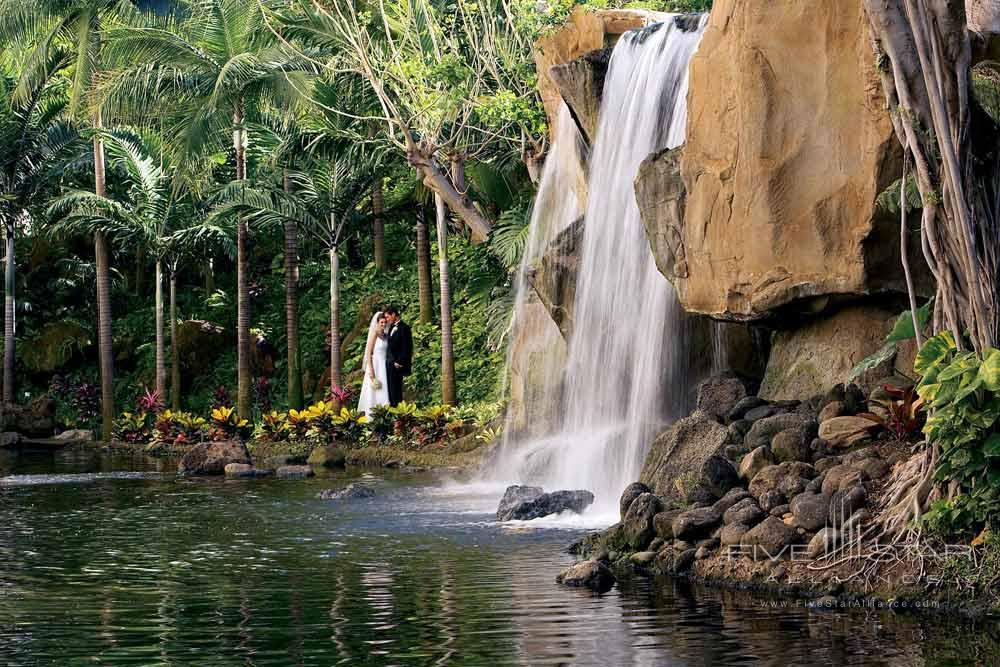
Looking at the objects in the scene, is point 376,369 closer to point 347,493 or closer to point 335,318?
point 335,318

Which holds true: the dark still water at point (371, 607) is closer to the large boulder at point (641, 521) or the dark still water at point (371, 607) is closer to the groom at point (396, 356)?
the large boulder at point (641, 521)

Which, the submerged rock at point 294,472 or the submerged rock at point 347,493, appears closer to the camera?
the submerged rock at point 347,493

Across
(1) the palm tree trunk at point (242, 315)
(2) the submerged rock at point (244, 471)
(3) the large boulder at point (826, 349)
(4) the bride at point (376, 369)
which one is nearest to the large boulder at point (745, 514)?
(3) the large boulder at point (826, 349)

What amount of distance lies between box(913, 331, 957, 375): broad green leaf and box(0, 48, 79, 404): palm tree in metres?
26.8

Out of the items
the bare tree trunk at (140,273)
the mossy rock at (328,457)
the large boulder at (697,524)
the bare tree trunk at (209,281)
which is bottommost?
the large boulder at (697,524)

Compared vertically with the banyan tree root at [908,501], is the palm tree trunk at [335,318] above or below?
above

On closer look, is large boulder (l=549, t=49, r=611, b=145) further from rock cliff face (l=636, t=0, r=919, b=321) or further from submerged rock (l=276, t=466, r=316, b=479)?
submerged rock (l=276, t=466, r=316, b=479)

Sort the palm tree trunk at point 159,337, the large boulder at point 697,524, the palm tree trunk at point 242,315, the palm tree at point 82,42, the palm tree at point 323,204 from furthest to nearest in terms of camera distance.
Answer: the palm tree trunk at point 159,337, the palm tree at point 82,42, the palm tree trunk at point 242,315, the palm tree at point 323,204, the large boulder at point 697,524

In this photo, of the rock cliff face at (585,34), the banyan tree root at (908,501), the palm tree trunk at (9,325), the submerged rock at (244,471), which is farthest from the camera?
the palm tree trunk at (9,325)

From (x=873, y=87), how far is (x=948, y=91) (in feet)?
7.65

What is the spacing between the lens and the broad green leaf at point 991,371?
31.3ft

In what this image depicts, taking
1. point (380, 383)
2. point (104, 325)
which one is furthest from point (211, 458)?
point (104, 325)

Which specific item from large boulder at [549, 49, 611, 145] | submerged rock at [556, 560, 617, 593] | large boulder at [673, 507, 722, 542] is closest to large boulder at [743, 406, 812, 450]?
large boulder at [673, 507, 722, 542]

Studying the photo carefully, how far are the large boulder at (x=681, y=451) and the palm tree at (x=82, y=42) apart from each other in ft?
66.5
